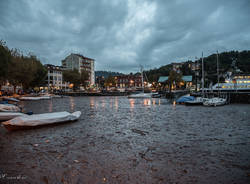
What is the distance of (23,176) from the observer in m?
4.45

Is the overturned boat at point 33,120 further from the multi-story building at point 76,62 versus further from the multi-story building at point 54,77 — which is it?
the multi-story building at point 76,62

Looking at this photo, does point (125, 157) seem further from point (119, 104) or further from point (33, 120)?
point (119, 104)

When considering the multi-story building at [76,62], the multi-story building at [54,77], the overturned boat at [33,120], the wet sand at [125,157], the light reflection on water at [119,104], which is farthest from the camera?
the multi-story building at [76,62]

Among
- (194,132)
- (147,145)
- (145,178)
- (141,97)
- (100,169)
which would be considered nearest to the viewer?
(145,178)

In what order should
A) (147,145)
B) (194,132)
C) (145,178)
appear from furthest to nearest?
1. (194,132)
2. (147,145)
3. (145,178)

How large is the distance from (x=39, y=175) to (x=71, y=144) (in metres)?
2.76

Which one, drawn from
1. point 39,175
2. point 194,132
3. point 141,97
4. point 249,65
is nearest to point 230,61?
point 249,65

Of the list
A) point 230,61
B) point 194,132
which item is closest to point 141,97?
point 194,132

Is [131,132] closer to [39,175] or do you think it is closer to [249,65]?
[39,175]

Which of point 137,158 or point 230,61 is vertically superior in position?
point 230,61

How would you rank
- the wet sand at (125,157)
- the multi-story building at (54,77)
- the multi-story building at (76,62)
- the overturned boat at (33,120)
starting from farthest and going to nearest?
the multi-story building at (76,62)
the multi-story building at (54,77)
the overturned boat at (33,120)
the wet sand at (125,157)

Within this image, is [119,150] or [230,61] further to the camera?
[230,61]

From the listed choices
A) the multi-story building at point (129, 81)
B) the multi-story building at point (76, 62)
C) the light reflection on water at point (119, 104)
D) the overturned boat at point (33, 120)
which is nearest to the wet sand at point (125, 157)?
the overturned boat at point (33, 120)

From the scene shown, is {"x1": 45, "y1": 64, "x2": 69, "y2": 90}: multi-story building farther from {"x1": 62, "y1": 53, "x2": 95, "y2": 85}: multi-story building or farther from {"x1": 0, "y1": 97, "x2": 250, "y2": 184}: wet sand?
{"x1": 0, "y1": 97, "x2": 250, "y2": 184}: wet sand
